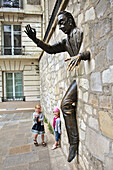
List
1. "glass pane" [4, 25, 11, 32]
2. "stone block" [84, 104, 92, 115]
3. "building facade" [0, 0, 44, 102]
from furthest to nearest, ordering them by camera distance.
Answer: "glass pane" [4, 25, 11, 32] → "building facade" [0, 0, 44, 102] → "stone block" [84, 104, 92, 115]

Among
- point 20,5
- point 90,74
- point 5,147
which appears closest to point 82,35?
point 90,74

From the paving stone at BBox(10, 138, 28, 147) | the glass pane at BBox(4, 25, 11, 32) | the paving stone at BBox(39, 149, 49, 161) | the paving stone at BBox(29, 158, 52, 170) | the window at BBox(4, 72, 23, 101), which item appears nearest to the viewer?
the paving stone at BBox(29, 158, 52, 170)

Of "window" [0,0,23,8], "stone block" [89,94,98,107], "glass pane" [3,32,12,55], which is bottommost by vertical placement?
"stone block" [89,94,98,107]

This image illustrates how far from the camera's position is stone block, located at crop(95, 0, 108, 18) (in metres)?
1.26

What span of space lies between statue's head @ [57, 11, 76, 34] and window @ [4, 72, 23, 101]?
7.45 metres

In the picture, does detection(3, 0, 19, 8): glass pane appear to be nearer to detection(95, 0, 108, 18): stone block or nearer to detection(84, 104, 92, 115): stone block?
detection(95, 0, 108, 18): stone block

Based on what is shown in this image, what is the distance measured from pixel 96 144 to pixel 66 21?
1.62m

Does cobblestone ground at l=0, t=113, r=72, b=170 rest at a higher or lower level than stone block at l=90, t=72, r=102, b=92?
lower

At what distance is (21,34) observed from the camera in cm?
885

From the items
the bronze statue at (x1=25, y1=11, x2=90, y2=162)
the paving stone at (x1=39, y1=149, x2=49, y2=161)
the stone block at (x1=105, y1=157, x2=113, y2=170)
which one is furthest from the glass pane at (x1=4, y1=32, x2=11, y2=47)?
the stone block at (x1=105, y1=157, x2=113, y2=170)

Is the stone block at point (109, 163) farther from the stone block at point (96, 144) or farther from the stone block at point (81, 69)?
the stone block at point (81, 69)

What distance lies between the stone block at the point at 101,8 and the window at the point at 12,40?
27.2 ft

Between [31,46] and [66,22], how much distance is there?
7.45 m

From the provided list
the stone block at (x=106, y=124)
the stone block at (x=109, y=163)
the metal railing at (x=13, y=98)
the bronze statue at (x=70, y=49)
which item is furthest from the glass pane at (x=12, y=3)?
the stone block at (x=109, y=163)
